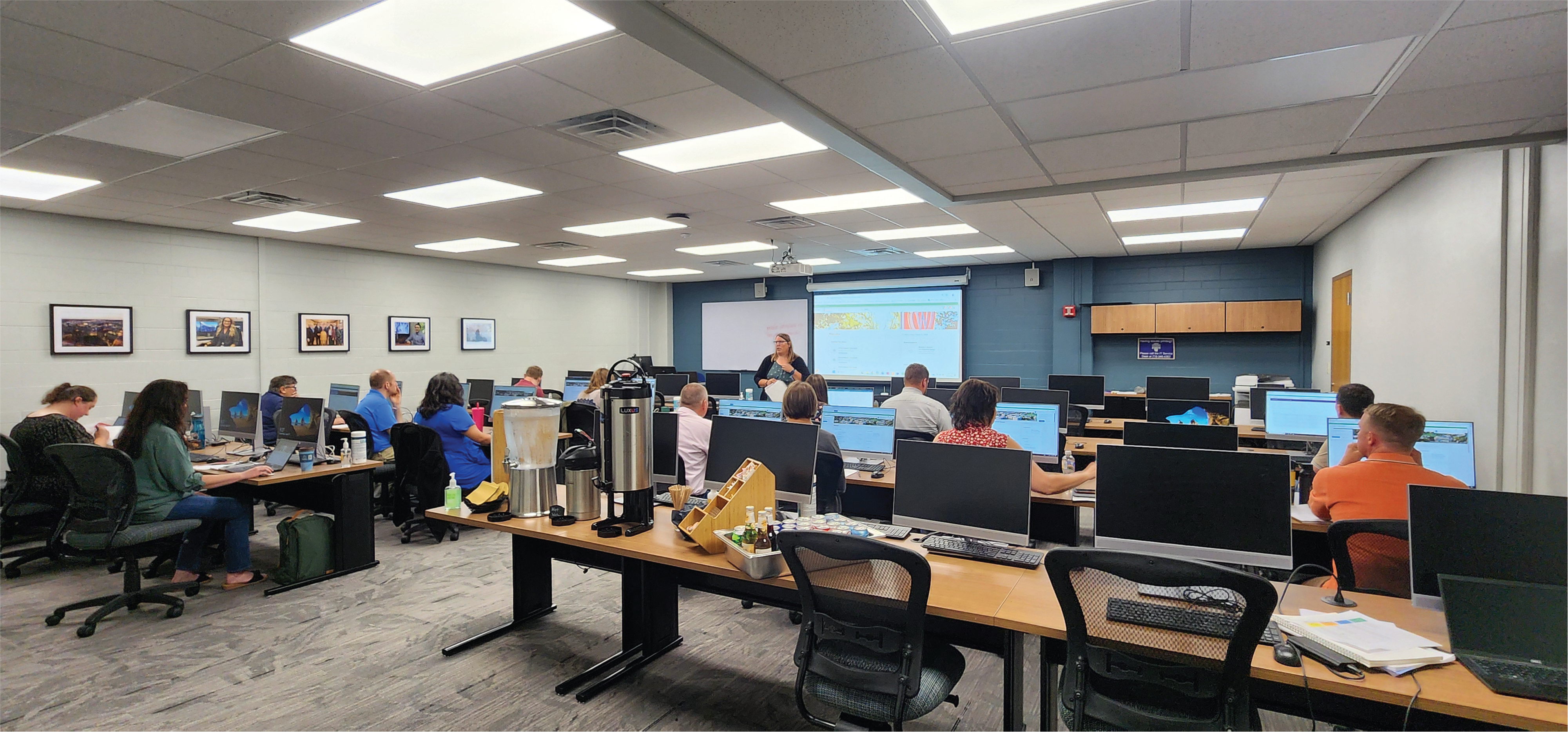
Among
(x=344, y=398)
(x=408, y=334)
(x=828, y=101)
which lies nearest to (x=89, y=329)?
(x=344, y=398)

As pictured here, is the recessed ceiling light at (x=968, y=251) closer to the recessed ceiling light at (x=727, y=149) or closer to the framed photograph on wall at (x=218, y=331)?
the recessed ceiling light at (x=727, y=149)

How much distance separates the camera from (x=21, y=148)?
13.0 feet

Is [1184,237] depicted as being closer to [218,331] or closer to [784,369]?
[784,369]

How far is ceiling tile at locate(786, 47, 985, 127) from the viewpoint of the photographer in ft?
8.49

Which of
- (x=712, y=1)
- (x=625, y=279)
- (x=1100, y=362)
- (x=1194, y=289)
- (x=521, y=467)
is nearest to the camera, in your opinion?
(x=712, y=1)

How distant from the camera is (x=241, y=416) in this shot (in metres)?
5.45

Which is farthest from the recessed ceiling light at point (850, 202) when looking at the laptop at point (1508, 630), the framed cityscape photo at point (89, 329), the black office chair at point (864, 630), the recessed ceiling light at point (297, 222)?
the framed cityscape photo at point (89, 329)

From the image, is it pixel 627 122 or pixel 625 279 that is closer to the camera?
pixel 627 122

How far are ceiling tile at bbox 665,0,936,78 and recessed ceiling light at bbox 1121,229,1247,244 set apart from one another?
19.0 feet

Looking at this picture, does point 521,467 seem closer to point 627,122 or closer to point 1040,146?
point 627,122

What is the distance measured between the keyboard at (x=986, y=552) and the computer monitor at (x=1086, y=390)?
532 cm

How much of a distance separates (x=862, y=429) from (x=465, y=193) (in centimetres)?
350

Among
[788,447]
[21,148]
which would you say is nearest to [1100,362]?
[788,447]

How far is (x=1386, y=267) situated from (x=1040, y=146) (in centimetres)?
335
